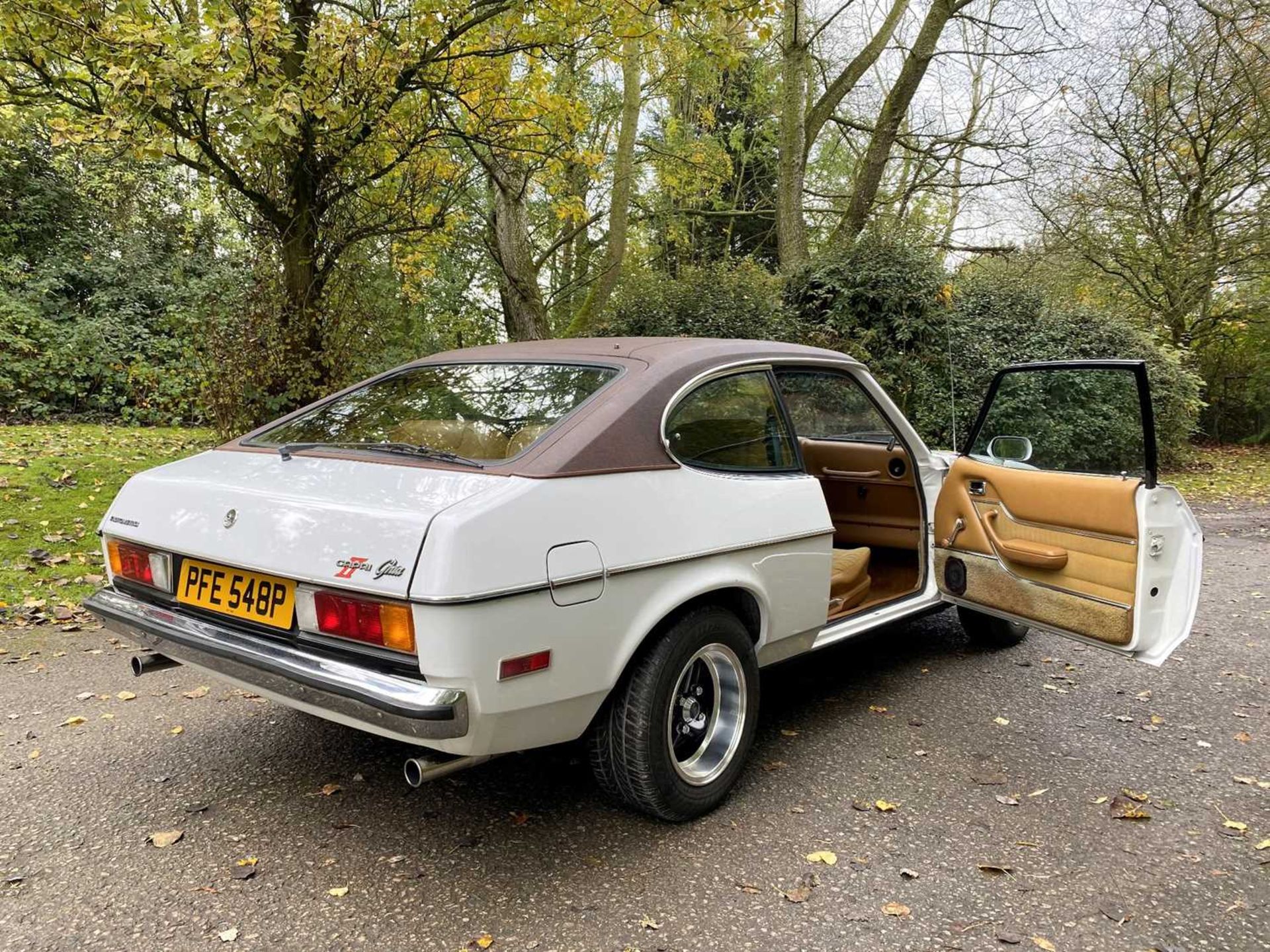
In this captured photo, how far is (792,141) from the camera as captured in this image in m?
13.5

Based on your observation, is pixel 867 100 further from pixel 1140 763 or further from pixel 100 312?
pixel 1140 763

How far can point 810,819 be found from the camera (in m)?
2.86

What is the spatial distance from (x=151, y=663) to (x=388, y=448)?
1132 millimetres

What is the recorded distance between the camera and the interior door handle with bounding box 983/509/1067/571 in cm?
342

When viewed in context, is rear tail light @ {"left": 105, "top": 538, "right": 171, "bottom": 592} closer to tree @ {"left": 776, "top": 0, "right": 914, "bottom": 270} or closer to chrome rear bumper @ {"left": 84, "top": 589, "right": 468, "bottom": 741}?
chrome rear bumper @ {"left": 84, "top": 589, "right": 468, "bottom": 741}

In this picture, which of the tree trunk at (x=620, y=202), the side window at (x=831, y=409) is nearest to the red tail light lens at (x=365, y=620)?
the side window at (x=831, y=409)

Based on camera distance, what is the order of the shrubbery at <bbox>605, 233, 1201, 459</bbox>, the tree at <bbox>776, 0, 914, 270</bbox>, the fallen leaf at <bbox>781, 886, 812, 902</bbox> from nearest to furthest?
the fallen leaf at <bbox>781, 886, 812, 902</bbox> → the shrubbery at <bbox>605, 233, 1201, 459</bbox> → the tree at <bbox>776, 0, 914, 270</bbox>

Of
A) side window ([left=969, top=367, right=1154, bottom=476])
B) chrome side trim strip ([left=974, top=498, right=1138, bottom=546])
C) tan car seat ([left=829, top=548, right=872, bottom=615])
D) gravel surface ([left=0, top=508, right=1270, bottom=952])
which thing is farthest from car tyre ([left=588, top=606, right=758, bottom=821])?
side window ([left=969, top=367, right=1154, bottom=476])

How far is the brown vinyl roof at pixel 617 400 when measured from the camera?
2480mm

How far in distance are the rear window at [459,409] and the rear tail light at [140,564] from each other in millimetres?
563

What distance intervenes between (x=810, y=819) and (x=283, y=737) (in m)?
2.11

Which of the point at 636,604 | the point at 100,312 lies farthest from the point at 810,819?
the point at 100,312

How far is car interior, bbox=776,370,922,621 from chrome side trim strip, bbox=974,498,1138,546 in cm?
43

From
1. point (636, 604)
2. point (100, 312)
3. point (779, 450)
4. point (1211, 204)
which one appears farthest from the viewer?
point (1211, 204)
